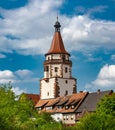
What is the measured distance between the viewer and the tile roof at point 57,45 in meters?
127

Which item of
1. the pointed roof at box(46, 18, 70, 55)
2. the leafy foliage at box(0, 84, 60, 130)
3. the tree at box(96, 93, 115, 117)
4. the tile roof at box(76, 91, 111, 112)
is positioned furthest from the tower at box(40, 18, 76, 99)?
the tree at box(96, 93, 115, 117)

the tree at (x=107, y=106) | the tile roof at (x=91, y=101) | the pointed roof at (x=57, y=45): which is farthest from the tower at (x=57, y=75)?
the tree at (x=107, y=106)

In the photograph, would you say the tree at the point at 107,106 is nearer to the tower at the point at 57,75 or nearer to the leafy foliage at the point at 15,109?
the leafy foliage at the point at 15,109

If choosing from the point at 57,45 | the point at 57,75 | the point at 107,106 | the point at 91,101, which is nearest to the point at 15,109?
the point at 107,106

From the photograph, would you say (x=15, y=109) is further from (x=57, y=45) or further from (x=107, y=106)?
(x=57, y=45)

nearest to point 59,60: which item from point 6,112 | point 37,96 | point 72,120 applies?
point 37,96

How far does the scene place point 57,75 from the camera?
124250 millimetres

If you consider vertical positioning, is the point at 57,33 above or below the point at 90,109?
above

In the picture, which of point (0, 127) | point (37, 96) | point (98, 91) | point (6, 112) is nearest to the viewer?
point (0, 127)

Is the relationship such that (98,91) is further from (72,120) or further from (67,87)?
(67,87)

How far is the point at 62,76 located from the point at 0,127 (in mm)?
65355

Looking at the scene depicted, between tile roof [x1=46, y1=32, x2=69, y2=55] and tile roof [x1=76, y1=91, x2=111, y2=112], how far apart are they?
2174cm

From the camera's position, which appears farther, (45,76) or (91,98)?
(45,76)

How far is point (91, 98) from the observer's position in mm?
106938
